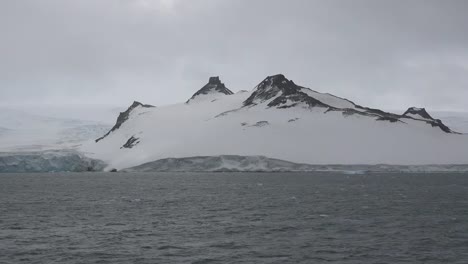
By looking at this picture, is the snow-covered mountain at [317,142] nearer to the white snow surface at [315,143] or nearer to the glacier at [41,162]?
the white snow surface at [315,143]

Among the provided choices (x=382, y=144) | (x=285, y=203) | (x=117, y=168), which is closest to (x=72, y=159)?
(x=117, y=168)

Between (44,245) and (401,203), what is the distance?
151 ft

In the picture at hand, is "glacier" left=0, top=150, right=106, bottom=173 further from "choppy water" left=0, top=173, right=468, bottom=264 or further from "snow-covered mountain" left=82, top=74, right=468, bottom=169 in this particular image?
"choppy water" left=0, top=173, right=468, bottom=264

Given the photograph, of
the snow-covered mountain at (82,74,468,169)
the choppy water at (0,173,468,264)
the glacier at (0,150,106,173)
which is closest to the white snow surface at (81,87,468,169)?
the snow-covered mountain at (82,74,468,169)

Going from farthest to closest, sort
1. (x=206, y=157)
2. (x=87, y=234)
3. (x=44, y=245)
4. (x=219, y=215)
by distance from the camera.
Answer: (x=206, y=157), (x=219, y=215), (x=87, y=234), (x=44, y=245)

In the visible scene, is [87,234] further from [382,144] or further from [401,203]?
[382,144]

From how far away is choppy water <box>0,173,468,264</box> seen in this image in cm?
3931

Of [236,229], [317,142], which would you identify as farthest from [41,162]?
[236,229]

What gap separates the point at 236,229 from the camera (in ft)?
167

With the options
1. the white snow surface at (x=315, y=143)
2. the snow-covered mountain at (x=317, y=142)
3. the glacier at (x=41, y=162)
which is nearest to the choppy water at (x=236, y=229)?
the white snow surface at (x=315, y=143)

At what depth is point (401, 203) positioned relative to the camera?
237 ft

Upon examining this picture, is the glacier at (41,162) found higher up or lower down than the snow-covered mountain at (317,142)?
lower down

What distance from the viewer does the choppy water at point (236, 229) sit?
39.3m

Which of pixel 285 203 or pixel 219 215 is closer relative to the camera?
pixel 219 215
